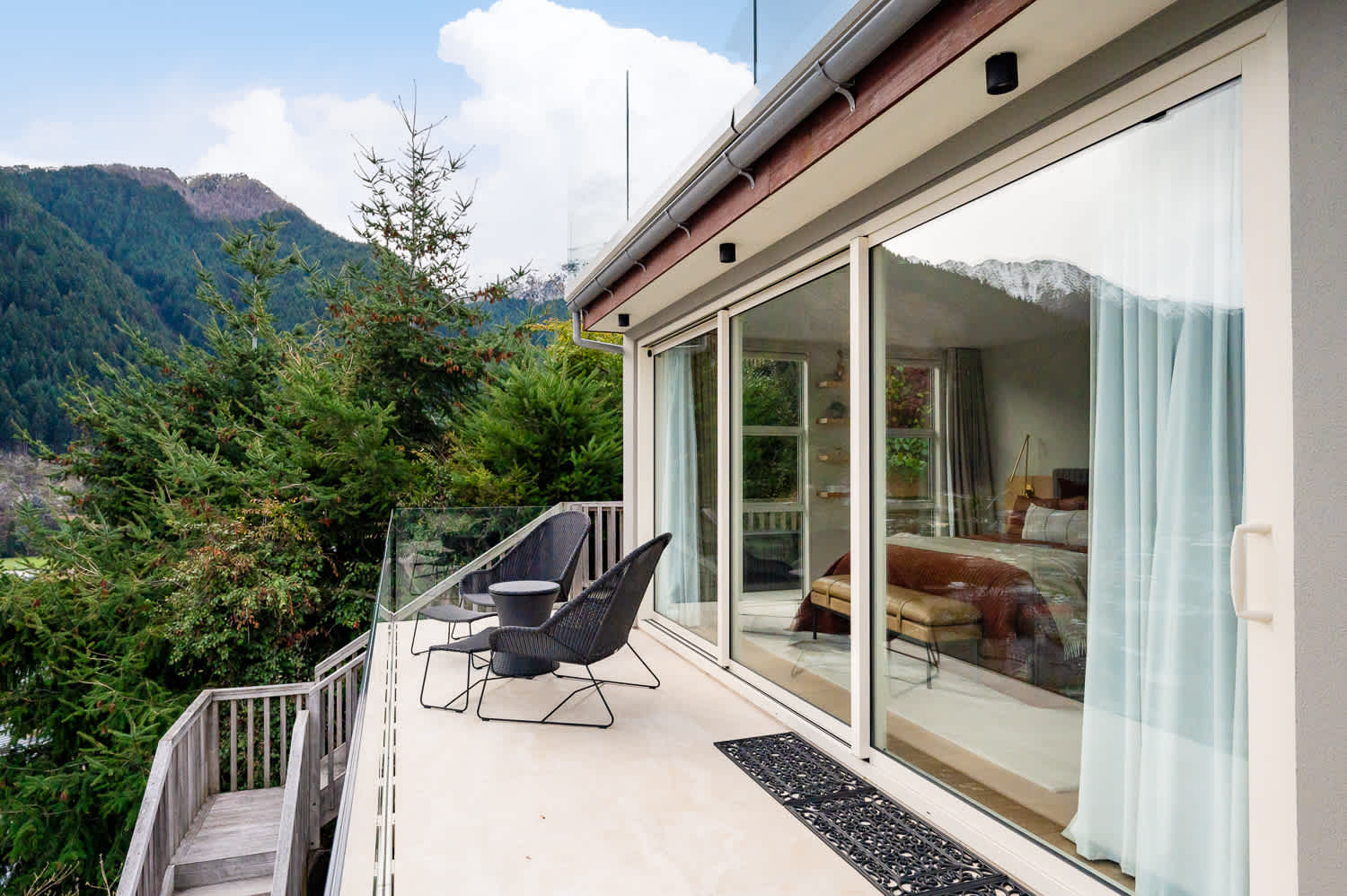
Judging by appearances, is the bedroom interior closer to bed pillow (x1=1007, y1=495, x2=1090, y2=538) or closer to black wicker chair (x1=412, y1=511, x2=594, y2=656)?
bed pillow (x1=1007, y1=495, x2=1090, y2=538)

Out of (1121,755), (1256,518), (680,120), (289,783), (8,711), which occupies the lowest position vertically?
(8,711)

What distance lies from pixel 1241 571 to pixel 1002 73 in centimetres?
141

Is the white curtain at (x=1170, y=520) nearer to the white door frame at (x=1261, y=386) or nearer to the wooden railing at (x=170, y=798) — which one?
the white door frame at (x=1261, y=386)

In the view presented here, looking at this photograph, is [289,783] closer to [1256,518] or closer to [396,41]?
[1256,518]

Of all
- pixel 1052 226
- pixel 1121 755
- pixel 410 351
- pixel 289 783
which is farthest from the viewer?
pixel 410 351

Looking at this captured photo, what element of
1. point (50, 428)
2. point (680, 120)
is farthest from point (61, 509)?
point (680, 120)

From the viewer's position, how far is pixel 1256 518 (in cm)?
181

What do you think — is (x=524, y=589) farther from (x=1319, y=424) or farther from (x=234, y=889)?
(x=234, y=889)

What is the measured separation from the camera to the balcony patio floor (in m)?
2.56

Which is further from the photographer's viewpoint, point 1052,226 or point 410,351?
point 410,351

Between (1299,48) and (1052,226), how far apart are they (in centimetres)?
81

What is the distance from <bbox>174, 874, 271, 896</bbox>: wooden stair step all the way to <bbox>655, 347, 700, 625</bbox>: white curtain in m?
4.70

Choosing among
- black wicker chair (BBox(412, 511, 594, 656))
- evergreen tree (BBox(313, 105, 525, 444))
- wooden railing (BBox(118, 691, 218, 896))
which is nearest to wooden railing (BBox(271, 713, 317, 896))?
wooden railing (BBox(118, 691, 218, 896))

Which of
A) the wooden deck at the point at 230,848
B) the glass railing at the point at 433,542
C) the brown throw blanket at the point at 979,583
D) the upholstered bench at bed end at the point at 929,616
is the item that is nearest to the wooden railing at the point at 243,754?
the wooden deck at the point at 230,848
